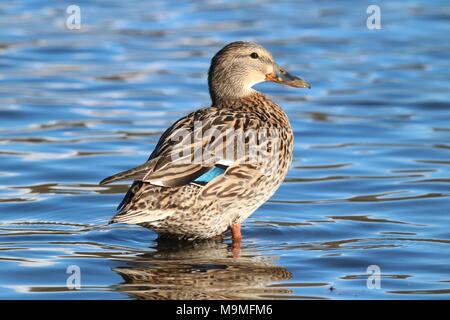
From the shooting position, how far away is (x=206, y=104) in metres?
13.4

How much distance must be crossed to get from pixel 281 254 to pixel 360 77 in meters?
6.67

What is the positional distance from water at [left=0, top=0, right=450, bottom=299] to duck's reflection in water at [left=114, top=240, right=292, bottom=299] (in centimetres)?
2

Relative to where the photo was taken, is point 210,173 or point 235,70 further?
point 235,70

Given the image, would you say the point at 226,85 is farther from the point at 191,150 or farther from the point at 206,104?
the point at 206,104

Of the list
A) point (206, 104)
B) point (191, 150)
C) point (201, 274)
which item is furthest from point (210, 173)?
point (206, 104)

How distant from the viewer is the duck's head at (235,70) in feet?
30.8

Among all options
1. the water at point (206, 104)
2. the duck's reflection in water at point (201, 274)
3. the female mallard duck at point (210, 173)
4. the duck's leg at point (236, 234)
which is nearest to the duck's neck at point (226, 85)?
the female mallard duck at point (210, 173)

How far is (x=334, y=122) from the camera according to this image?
498 inches

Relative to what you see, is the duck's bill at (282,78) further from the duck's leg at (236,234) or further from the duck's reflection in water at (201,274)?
the duck's reflection in water at (201,274)

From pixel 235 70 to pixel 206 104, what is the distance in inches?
159

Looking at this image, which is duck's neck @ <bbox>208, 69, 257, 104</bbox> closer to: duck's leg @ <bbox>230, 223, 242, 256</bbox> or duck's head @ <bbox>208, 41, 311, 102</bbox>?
duck's head @ <bbox>208, 41, 311, 102</bbox>

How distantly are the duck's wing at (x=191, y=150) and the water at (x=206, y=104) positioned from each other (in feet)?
1.97
